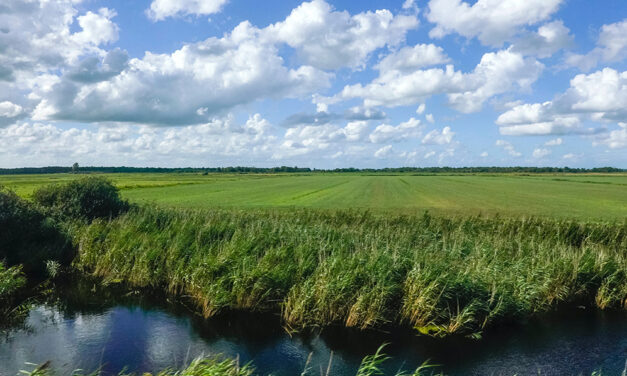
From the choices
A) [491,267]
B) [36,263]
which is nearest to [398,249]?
[491,267]

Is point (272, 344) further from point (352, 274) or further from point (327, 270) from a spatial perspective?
point (352, 274)

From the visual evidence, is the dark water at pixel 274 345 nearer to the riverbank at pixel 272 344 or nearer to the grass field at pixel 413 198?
the riverbank at pixel 272 344

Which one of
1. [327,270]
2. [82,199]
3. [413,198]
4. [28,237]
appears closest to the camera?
[327,270]

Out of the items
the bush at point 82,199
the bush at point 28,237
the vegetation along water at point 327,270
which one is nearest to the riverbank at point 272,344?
the vegetation along water at point 327,270

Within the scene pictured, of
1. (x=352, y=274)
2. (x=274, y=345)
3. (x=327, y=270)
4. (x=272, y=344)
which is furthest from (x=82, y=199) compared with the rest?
(x=352, y=274)

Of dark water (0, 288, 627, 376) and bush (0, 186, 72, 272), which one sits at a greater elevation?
bush (0, 186, 72, 272)

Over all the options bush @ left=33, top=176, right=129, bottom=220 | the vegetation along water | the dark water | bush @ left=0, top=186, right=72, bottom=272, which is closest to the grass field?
bush @ left=33, top=176, right=129, bottom=220

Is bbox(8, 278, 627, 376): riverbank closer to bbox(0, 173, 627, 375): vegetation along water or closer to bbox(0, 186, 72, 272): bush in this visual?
bbox(0, 173, 627, 375): vegetation along water
